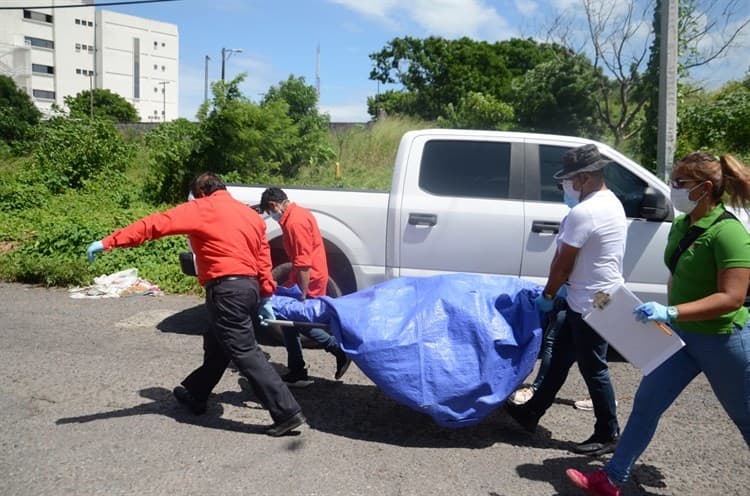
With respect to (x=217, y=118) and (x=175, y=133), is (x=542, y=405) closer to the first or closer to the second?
(x=217, y=118)

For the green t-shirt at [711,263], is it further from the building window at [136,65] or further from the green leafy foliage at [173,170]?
the building window at [136,65]

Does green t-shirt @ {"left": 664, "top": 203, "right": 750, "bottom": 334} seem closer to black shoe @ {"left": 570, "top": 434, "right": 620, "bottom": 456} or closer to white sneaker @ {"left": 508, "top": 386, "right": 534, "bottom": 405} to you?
black shoe @ {"left": 570, "top": 434, "right": 620, "bottom": 456}

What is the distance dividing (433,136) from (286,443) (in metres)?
3.15

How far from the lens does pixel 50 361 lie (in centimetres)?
598

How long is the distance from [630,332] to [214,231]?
2535 millimetres

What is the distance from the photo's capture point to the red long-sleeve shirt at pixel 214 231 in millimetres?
4219

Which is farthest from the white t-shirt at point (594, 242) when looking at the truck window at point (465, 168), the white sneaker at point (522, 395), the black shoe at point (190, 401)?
the black shoe at point (190, 401)

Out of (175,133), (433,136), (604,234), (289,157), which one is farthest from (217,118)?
(604,234)

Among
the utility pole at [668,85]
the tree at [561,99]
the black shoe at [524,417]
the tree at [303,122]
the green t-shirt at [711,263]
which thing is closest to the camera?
the green t-shirt at [711,263]

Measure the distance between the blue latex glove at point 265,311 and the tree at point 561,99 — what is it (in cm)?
1483

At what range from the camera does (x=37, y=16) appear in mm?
74562

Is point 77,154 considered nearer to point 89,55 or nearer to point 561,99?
point 561,99

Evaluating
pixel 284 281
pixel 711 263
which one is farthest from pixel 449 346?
pixel 284 281

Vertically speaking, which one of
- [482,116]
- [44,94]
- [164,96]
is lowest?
[482,116]
